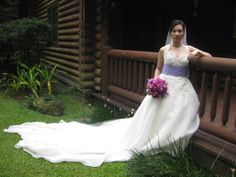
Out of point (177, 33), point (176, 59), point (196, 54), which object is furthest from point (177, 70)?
point (177, 33)

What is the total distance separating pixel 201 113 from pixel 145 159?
1081 millimetres

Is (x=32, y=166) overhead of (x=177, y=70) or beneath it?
Result: beneath

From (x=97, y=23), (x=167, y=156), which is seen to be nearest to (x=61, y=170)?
(x=167, y=156)

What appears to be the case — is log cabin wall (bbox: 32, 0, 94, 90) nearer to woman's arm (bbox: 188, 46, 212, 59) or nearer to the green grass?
Result: the green grass

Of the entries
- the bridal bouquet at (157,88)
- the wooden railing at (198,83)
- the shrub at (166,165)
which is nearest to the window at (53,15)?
the wooden railing at (198,83)

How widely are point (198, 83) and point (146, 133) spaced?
2899mm

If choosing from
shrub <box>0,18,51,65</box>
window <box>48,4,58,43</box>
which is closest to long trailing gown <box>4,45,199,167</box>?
shrub <box>0,18,51,65</box>

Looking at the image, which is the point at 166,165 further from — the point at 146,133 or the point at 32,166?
the point at 32,166

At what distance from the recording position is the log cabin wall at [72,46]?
416 inches

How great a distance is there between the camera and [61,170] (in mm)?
5609

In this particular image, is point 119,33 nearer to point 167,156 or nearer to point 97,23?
point 97,23

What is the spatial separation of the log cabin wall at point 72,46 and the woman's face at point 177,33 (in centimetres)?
471

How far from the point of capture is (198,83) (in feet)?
27.9

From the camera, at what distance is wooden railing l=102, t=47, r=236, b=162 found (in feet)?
17.0
